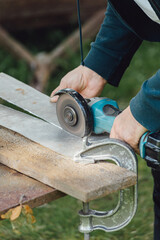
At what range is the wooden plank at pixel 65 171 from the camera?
5.05 feet

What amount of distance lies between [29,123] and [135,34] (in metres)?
0.71

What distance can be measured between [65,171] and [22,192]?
0.18 meters

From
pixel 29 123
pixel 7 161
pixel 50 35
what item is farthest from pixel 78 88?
pixel 50 35

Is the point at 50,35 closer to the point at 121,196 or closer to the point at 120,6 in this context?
the point at 120,6

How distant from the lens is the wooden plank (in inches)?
60.6

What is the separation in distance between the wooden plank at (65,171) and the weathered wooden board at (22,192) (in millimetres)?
26

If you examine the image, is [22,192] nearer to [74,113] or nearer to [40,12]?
[74,113]

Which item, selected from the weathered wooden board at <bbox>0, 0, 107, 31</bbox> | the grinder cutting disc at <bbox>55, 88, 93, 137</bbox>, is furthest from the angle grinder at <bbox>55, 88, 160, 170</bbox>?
the weathered wooden board at <bbox>0, 0, 107, 31</bbox>

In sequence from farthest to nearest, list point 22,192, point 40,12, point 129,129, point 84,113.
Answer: point 40,12 < point 84,113 < point 129,129 < point 22,192

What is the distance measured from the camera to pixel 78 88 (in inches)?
93.1

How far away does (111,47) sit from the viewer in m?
2.28

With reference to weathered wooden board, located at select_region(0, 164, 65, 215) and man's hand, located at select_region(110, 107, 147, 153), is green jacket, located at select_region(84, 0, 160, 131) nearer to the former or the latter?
man's hand, located at select_region(110, 107, 147, 153)

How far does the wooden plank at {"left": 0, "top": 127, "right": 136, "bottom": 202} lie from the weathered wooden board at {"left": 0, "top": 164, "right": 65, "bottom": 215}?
0.09 ft

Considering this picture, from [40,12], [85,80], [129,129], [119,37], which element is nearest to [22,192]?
[129,129]
